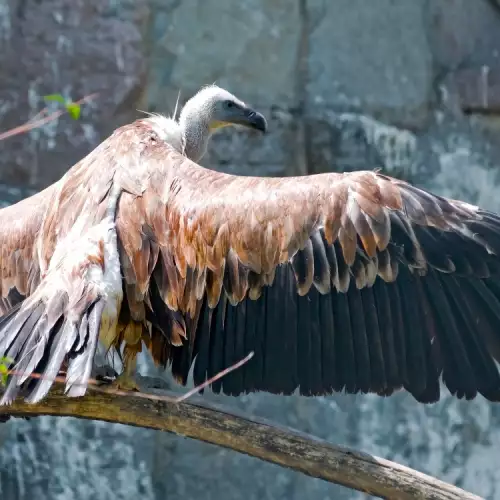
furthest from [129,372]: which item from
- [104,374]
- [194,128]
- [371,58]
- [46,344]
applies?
[371,58]

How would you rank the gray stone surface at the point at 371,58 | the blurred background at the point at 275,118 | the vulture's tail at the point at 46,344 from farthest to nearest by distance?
the gray stone surface at the point at 371,58, the blurred background at the point at 275,118, the vulture's tail at the point at 46,344

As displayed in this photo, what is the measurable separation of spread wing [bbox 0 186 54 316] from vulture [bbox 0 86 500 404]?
358 millimetres

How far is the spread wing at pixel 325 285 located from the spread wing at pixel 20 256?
52 centimetres

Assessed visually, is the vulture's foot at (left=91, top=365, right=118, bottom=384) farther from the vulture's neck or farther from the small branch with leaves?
the vulture's neck

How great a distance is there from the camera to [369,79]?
5660 millimetres

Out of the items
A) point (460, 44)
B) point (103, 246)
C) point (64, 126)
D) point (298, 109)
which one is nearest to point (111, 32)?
point (64, 126)

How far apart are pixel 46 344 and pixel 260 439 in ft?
1.97

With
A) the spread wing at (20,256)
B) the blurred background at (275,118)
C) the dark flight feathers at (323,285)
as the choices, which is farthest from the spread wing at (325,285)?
the blurred background at (275,118)

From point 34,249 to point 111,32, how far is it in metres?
A: 1.85

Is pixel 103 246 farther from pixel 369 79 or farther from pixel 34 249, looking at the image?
pixel 369 79

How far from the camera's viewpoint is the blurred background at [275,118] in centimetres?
532

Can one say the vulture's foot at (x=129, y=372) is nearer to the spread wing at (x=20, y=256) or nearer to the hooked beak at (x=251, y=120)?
the spread wing at (x=20, y=256)

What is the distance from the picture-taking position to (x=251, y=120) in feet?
15.2

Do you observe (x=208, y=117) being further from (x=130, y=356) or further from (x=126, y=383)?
(x=126, y=383)
